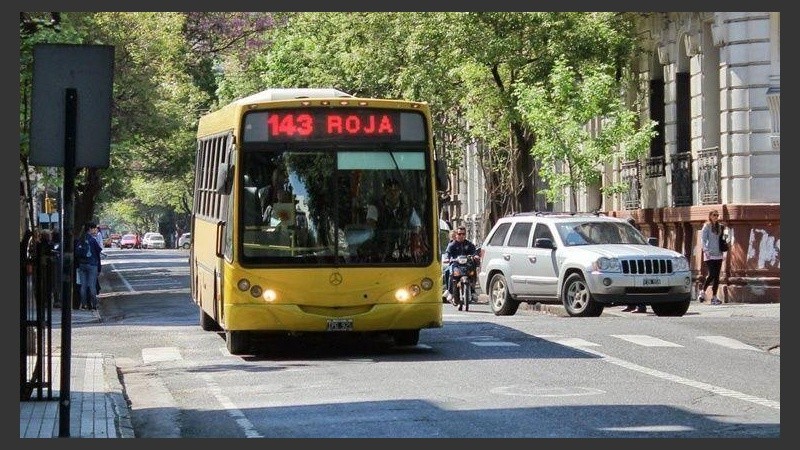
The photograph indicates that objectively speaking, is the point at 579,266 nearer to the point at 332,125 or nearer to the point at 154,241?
the point at 332,125

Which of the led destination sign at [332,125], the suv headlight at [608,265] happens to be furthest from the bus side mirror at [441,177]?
the suv headlight at [608,265]

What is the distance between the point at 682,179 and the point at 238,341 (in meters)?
18.5

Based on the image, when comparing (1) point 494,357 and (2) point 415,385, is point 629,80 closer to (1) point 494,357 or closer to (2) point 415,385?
(1) point 494,357

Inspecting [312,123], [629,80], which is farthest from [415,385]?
[629,80]

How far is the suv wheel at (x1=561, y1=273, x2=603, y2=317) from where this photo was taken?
28875mm

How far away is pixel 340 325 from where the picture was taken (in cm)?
2066

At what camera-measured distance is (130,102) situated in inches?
1957

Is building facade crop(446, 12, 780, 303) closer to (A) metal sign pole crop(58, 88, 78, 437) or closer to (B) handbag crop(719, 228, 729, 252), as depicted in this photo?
(B) handbag crop(719, 228, 729, 252)

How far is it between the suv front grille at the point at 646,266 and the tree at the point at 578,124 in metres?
9.75

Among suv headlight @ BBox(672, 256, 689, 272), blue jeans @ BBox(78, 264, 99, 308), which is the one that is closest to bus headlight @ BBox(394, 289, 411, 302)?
suv headlight @ BBox(672, 256, 689, 272)

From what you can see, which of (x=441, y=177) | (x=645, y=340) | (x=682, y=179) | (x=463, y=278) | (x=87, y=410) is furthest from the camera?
(x=682, y=179)

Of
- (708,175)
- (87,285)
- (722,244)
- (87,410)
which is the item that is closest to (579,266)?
(722,244)

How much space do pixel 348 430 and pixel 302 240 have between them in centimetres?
773

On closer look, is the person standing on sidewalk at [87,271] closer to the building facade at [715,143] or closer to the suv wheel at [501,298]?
the suv wheel at [501,298]
